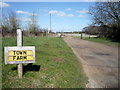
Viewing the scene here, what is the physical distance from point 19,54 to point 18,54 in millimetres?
32

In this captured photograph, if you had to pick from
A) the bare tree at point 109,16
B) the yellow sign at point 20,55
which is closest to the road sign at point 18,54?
the yellow sign at point 20,55

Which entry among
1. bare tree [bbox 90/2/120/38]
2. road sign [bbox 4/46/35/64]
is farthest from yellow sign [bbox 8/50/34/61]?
bare tree [bbox 90/2/120/38]

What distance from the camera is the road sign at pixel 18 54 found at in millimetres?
4156

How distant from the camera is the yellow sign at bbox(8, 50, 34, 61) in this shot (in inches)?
165

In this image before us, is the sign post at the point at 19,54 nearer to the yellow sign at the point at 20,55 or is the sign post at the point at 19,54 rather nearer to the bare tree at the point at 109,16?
the yellow sign at the point at 20,55

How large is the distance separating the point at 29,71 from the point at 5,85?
1273mm

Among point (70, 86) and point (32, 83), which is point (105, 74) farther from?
point (32, 83)

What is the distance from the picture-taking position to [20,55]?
427cm

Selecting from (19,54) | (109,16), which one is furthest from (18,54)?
(109,16)

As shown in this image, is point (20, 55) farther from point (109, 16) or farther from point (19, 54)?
point (109, 16)

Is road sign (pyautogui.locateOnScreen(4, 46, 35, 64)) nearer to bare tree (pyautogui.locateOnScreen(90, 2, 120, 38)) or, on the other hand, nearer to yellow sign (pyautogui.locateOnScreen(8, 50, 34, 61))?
yellow sign (pyautogui.locateOnScreen(8, 50, 34, 61))

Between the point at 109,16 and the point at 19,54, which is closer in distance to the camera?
the point at 19,54

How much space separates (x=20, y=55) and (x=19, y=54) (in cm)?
5

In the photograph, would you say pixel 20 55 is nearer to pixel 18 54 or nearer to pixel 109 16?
pixel 18 54
